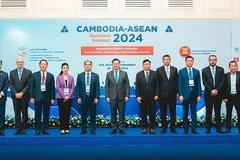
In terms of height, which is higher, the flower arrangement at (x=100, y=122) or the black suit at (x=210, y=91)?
the black suit at (x=210, y=91)

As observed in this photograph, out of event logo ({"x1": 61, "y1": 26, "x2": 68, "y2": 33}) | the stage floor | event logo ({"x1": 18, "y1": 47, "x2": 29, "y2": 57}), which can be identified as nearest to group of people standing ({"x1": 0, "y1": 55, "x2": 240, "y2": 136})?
the stage floor

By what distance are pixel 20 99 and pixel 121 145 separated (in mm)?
1962

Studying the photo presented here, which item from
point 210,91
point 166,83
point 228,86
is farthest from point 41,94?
point 228,86

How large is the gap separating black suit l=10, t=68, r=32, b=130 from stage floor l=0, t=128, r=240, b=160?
26cm

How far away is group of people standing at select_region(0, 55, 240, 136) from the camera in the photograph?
4867mm

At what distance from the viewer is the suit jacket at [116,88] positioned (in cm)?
497

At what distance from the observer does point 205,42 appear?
573 centimetres

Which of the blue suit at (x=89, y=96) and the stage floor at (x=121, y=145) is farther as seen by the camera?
the blue suit at (x=89, y=96)

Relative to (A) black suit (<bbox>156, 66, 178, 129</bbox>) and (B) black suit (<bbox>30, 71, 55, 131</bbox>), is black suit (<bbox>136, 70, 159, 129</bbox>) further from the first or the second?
(B) black suit (<bbox>30, 71, 55, 131</bbox>)

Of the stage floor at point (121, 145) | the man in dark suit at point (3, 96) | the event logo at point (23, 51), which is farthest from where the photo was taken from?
the event logo at point (23, 51)

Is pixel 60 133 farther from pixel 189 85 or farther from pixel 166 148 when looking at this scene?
pixel 189 85

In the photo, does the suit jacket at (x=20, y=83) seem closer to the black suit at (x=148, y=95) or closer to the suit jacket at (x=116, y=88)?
the suit jacket at (x=116, y=88)

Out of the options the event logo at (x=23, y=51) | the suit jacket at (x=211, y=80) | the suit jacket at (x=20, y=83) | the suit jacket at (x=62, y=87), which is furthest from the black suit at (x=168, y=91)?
the event logo at (x=23, y=51)

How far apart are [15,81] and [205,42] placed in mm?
3809
